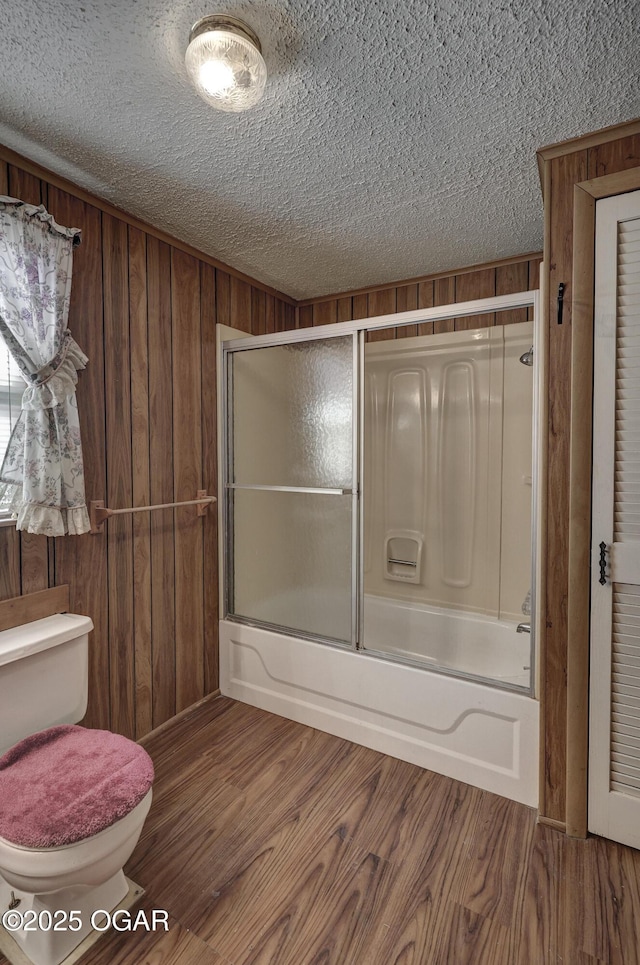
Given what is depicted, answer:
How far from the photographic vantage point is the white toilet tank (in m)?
1.51

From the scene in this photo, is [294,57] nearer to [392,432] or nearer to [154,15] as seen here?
[154,15]

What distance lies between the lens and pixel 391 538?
310cm

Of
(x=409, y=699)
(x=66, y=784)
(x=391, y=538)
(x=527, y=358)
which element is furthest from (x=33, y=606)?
(x=527, y=358)

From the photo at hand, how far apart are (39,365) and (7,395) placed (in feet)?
0.52

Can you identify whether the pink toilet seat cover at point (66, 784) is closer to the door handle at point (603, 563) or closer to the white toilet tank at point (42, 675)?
the white toilet tank at point (42, 675)

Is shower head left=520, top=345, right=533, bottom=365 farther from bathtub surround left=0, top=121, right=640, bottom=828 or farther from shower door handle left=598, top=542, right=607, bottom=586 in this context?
shower door handle left=598, top=542, right=607, bottom=586

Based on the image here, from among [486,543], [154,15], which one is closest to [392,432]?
[486,543]

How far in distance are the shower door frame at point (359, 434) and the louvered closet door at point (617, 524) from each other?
21 centimetres

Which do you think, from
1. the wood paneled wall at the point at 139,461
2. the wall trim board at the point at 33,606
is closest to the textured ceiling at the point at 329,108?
the wood paneled wall at the point at 139,461

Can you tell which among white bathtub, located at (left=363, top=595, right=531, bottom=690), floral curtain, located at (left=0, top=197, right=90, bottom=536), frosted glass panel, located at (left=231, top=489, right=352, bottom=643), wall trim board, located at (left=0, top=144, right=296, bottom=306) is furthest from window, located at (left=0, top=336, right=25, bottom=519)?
white bathtub, located at (left=363, top=595, right=531, bottom=690)

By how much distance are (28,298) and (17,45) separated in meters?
0.67

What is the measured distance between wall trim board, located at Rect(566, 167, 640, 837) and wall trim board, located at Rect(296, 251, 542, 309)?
954 mm

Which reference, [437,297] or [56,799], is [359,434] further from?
[56,799]

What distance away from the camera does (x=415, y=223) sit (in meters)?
2.13
